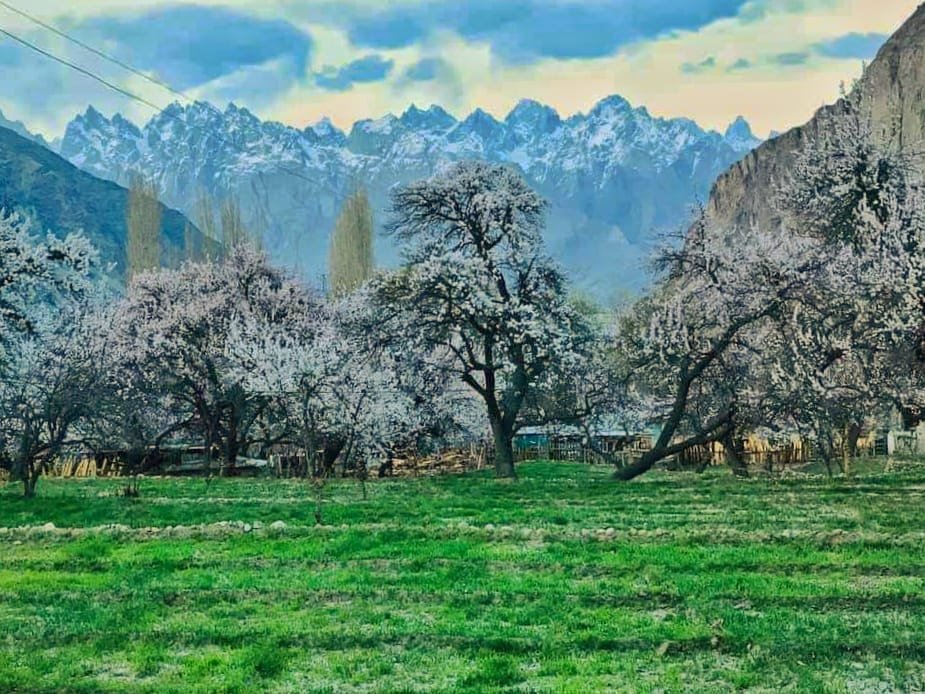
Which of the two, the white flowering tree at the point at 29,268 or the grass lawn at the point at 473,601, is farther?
the white flowering tree at the point at 29,268

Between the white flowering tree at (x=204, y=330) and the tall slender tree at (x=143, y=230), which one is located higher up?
the tall slender tree at (x=143, y=230)

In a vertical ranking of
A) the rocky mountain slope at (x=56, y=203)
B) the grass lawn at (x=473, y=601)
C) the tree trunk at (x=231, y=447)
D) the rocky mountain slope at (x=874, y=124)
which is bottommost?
the grass lawn at (x=473, y=601)

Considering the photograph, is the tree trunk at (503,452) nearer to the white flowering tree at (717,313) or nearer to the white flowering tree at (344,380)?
the white flowering tree at (344,380)

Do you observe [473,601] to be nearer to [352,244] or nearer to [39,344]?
[39,344]

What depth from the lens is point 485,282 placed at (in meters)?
32.0

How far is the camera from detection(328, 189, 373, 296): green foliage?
277 feet

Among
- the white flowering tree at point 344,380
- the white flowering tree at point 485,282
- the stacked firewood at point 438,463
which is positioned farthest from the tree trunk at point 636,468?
the stacked firewood at point 438,463

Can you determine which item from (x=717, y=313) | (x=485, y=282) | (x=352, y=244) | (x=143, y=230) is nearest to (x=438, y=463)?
(x=485, y=282)

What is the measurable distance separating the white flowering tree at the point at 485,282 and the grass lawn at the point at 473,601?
38.9ft

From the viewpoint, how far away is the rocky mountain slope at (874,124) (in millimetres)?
93363

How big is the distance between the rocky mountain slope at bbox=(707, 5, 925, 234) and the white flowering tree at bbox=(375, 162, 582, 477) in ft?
122

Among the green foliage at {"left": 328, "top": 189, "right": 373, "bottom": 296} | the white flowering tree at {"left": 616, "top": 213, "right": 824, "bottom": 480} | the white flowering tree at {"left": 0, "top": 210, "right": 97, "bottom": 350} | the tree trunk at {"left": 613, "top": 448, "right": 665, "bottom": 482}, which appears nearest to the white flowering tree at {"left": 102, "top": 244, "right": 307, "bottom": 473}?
the white flowering tree at {"left": 0, "top": 210, "right": 97, "bottom": 350}

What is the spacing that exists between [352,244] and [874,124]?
4198cm

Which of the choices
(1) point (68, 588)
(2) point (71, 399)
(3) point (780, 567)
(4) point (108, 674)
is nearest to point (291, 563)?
(1) point (68, 588)
